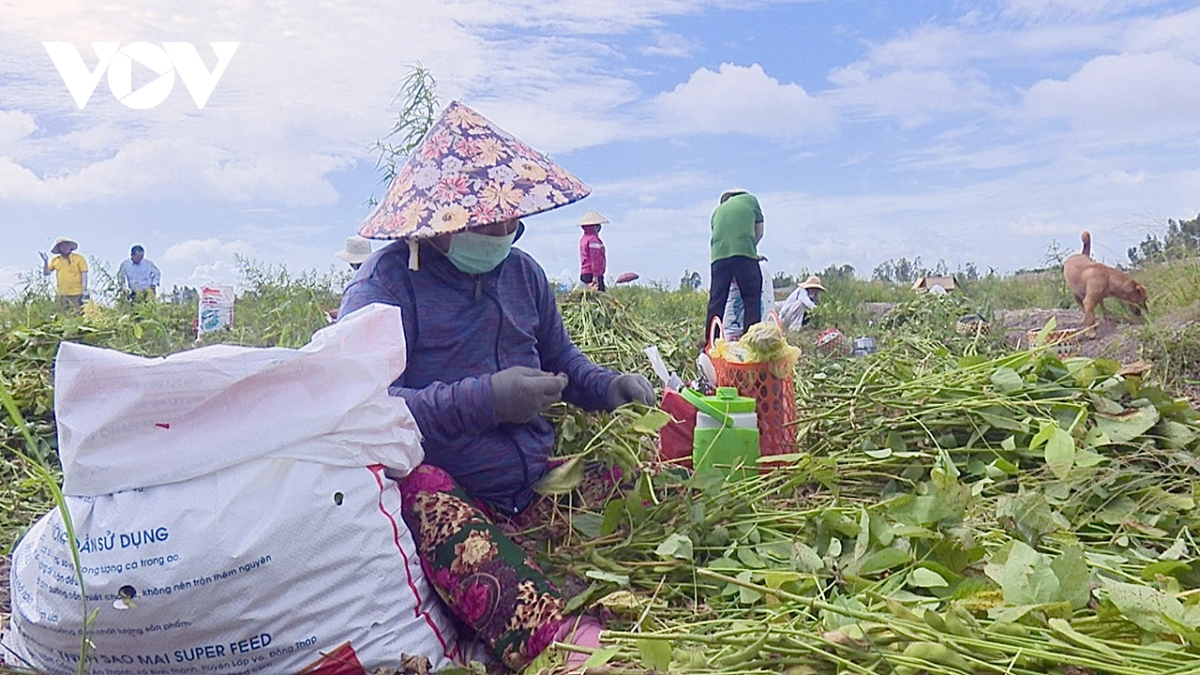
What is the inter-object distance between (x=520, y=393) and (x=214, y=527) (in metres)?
0.52

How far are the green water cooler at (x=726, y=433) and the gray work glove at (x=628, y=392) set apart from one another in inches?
6.6

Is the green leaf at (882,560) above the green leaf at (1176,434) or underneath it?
underneath

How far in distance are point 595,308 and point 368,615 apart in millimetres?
3008

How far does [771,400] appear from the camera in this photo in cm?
217

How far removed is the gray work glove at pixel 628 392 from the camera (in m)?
1.92

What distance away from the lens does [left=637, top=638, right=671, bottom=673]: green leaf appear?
1057 mm

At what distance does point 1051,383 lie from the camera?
2162mm

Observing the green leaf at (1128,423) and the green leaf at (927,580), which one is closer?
the green leaf at (927,580)

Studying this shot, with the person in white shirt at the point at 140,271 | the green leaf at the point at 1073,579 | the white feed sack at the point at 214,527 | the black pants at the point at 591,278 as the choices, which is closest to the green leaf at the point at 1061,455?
the green leaf at the point at 1073,579

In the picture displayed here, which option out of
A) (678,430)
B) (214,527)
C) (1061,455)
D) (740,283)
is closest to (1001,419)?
(1061,455)

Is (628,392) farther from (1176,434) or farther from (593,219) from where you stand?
(593,219)

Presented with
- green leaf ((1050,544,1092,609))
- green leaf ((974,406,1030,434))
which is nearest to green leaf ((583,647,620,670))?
green leaf ((1050,544,1092,609))

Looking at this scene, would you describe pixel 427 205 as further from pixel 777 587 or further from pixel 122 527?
pixel 777 587

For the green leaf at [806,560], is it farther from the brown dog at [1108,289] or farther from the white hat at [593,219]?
the white hat at [593,219]
